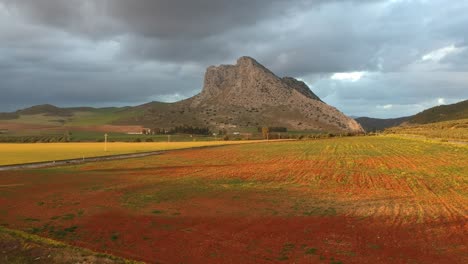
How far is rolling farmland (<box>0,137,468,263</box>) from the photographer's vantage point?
12102 millimetres

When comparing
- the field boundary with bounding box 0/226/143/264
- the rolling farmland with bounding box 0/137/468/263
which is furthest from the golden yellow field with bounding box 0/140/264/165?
the field boundary with bounding box 0/226/143/264

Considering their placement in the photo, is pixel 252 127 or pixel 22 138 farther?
pixel 252 127

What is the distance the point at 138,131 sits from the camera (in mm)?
166125

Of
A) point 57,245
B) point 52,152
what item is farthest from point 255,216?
point 52,152

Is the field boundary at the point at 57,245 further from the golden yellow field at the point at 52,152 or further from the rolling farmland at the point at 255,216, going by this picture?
the golden yellow field at the point at 52,152

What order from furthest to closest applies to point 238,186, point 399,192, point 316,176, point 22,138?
point 22,138
point 316,176
point 238,186
point 399,192

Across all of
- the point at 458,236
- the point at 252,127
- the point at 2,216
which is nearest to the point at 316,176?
the point at 458,236

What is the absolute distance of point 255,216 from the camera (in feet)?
56.2

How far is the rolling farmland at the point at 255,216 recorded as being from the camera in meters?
12.1

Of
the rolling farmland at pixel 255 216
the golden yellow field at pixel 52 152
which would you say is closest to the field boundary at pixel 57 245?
the rolling farmland at pixel 255 216

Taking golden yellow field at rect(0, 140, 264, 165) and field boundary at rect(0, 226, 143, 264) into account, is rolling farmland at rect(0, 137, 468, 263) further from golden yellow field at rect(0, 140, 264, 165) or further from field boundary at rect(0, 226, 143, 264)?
golden yellow field at rect(0, 140, 264, 165)

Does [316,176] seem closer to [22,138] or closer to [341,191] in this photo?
[341,191]

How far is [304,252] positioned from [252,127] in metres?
185

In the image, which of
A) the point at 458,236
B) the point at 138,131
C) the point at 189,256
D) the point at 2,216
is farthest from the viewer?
the point at 138,131
